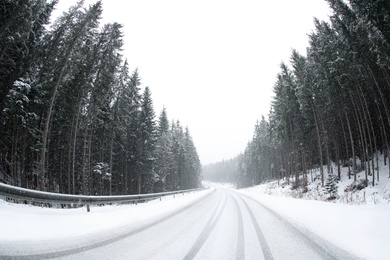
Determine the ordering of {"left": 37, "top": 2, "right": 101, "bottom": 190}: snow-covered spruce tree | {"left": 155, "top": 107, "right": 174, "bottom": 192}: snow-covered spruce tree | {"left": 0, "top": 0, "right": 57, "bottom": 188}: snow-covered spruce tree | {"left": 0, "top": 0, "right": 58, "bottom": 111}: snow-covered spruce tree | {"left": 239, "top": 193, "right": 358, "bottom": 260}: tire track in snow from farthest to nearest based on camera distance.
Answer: {"left": 155, "top": 107, "right": 174, "bottom": 192}: snow-covered spruce tree → {"left": 37, "top": 2, "right": 101, "bottom": 190}: snow-covered spruce tree → {"left": 0, "top": 0, "right": 57, "bottom": 188}: snow-covered spruce tree → {"left": 0, "top": 0, "right": 58, "bottom": 111}: snow-covered spruce tree → {"left": 239, "top": 193, "right": 358, "bottom": 260}: tire track in snow

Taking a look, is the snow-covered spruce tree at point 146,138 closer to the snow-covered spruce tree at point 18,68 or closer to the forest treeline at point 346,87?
the snow-covered spruce tree at point 18,68

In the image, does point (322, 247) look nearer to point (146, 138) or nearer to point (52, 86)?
point (52, 86)

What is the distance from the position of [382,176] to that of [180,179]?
44855 millimetres

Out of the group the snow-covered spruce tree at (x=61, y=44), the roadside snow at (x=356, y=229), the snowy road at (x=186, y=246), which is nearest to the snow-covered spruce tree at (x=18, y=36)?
the snow-covered spruce tree at (x=61, y=44)

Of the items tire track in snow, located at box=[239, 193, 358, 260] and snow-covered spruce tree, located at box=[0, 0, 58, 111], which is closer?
tire track in snow, located at box=[239, 193, 358, 260]

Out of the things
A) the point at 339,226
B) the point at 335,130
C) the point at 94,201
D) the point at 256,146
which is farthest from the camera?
the point at 256,146

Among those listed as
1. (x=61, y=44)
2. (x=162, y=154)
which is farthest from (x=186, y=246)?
(x=162, y=154)

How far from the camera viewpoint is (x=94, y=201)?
9.30m

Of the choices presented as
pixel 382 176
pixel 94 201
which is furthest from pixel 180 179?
pixel 94 201

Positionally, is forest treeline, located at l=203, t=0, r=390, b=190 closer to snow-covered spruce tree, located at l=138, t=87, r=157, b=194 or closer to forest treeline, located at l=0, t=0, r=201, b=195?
forest treeline, located at l=0, t=0, r=201, b=195

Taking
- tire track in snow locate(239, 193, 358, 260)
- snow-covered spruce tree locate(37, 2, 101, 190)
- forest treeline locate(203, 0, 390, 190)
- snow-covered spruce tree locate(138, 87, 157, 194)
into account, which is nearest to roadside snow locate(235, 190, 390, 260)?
tire track in snow locate(239, 193, 358, 260)

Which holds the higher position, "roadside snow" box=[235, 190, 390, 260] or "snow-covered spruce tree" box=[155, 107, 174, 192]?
"snow-covered spruce tree" box=[155, 107, 174, 192]

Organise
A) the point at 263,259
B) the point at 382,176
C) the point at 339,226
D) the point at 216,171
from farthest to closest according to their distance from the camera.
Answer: the point at 216,171 < the point at 382,176 < the point at 339,226 < the point at 263,259

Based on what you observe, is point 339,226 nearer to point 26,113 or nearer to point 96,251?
point 96,251
